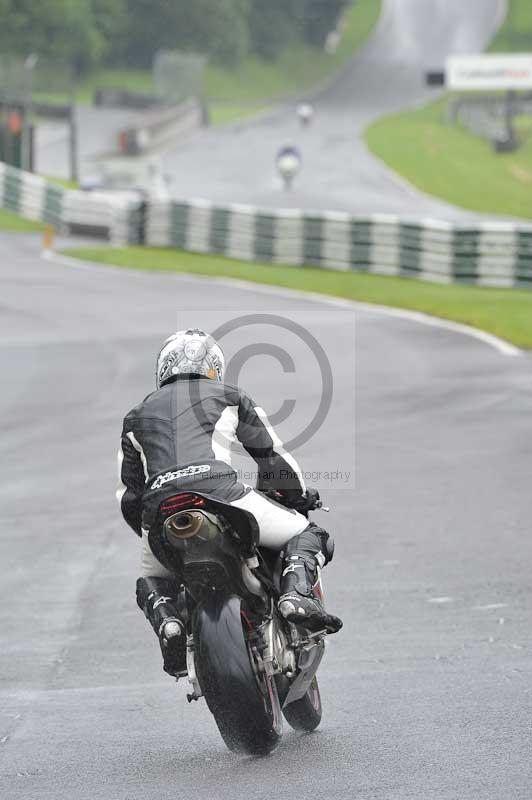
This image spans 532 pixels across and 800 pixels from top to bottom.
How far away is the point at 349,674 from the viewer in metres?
7.41

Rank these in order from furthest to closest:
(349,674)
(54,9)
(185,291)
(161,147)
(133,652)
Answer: (54,9), (161,147), (185,291), (133,652), (349,674)

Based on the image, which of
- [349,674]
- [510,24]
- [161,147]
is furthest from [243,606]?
[510,24]

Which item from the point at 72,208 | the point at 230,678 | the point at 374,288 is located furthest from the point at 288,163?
the point at 230,678

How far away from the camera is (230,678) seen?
563 centimetres

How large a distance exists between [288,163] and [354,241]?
23.2 m

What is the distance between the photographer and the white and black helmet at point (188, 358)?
6.39 metres

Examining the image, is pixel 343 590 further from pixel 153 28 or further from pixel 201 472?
pixel 153 28

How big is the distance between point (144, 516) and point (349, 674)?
1945 millimetres

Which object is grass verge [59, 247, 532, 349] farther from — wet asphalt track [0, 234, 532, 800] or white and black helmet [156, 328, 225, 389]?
white and black helmet [156, 328, 225, 389]

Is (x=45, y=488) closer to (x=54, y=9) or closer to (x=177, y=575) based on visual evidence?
(x=177, y=575)

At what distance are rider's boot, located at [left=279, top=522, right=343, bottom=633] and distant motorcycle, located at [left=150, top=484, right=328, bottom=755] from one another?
0.09 metres

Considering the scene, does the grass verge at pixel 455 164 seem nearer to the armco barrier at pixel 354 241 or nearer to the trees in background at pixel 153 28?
the armco barrier at pixel 354 241

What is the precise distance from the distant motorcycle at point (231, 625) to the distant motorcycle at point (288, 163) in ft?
150

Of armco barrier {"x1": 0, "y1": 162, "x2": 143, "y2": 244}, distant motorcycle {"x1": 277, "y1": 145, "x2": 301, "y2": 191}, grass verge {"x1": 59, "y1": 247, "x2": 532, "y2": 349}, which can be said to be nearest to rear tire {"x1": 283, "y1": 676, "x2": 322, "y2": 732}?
grass verge {"x1": 59, "y1": 247, "x2": 532, "y2": 349}
